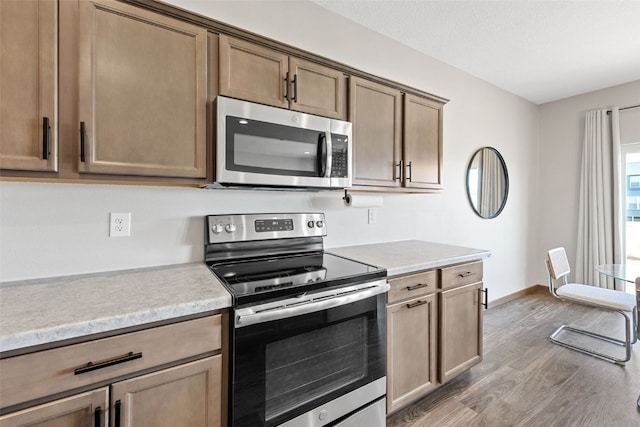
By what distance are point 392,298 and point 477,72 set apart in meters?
2.93

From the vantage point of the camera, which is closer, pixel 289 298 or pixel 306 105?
pixel 289 298

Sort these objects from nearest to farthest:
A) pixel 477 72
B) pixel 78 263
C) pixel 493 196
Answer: pixel 78 263, pixel 477 72, pixel 493 196

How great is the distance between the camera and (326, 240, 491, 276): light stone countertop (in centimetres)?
177

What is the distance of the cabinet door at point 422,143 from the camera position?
2.24m

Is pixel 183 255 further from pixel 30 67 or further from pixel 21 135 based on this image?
pixel 30 67

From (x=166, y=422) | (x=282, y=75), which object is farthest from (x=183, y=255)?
(x=282, y=75)

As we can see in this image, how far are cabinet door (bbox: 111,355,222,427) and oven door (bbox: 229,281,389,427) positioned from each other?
0.07 m

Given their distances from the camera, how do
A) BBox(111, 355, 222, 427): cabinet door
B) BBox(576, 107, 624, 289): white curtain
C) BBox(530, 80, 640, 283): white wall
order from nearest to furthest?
1. BBox(111, 355, 222, 427): cabinet door
2. BBox(576, 107, 624, 289): white curtain
3. BBox(530, 80, 640, 283): white wall

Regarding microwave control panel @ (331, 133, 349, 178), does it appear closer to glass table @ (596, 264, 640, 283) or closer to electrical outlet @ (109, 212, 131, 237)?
electrical outlet @ (109, 212, 131, 237)

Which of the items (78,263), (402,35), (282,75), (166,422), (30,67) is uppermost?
(402,35)

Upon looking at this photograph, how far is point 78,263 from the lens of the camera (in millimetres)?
1414

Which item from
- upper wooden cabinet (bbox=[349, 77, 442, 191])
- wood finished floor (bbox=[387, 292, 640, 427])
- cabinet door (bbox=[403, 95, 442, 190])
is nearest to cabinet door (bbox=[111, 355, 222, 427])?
wood finished floor (bbox=[387, 292, 640, 427])

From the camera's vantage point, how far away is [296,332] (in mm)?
1299

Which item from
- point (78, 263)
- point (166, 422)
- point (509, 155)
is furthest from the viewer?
point (509, 155)
